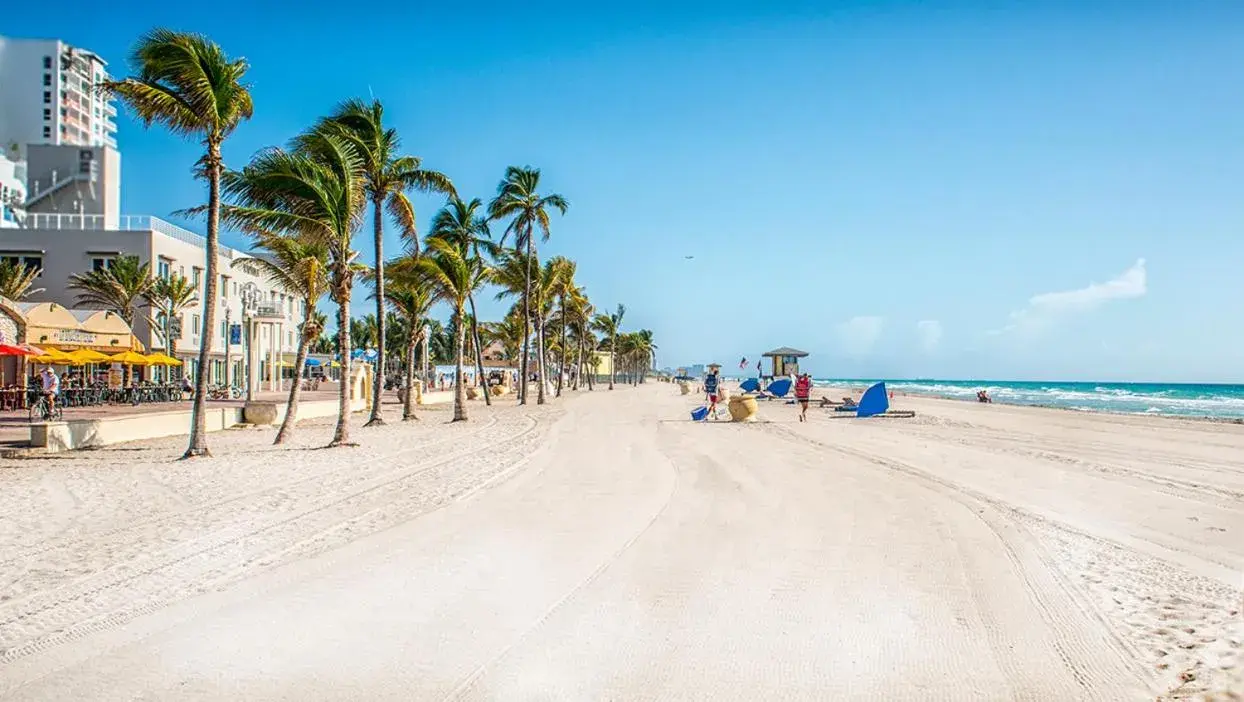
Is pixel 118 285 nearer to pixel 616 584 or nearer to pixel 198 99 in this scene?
pixel 198 99

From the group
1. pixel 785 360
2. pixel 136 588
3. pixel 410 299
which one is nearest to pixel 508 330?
pixel 785 360

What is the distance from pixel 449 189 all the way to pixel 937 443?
13.8 m

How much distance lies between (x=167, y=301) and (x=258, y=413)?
21.5 metres

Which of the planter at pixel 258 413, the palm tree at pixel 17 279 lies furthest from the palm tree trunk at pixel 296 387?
the palm tree at pixel 17 279

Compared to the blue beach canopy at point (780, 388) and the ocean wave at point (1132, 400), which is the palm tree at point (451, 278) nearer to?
the blue beach canopy at point (780, 388)

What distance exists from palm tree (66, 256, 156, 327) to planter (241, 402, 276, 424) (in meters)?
16.7

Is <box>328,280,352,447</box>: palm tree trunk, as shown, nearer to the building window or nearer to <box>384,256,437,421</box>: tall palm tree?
<box>384,256,437,421</box>: tall palm tree

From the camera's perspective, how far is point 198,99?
1516cm

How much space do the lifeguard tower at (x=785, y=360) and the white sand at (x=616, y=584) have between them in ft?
122

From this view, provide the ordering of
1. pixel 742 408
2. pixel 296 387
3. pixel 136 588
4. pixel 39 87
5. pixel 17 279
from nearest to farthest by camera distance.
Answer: pixel 136 588
pixel 296 387
pixel 742 408
pixel 17 279
pixel 39 87

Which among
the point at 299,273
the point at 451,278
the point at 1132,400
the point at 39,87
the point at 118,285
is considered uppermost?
the point at 39,87

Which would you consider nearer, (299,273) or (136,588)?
(136,588)

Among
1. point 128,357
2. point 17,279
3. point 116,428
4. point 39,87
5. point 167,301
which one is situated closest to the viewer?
point 116,428

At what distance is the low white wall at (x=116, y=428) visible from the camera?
16.7 meters
